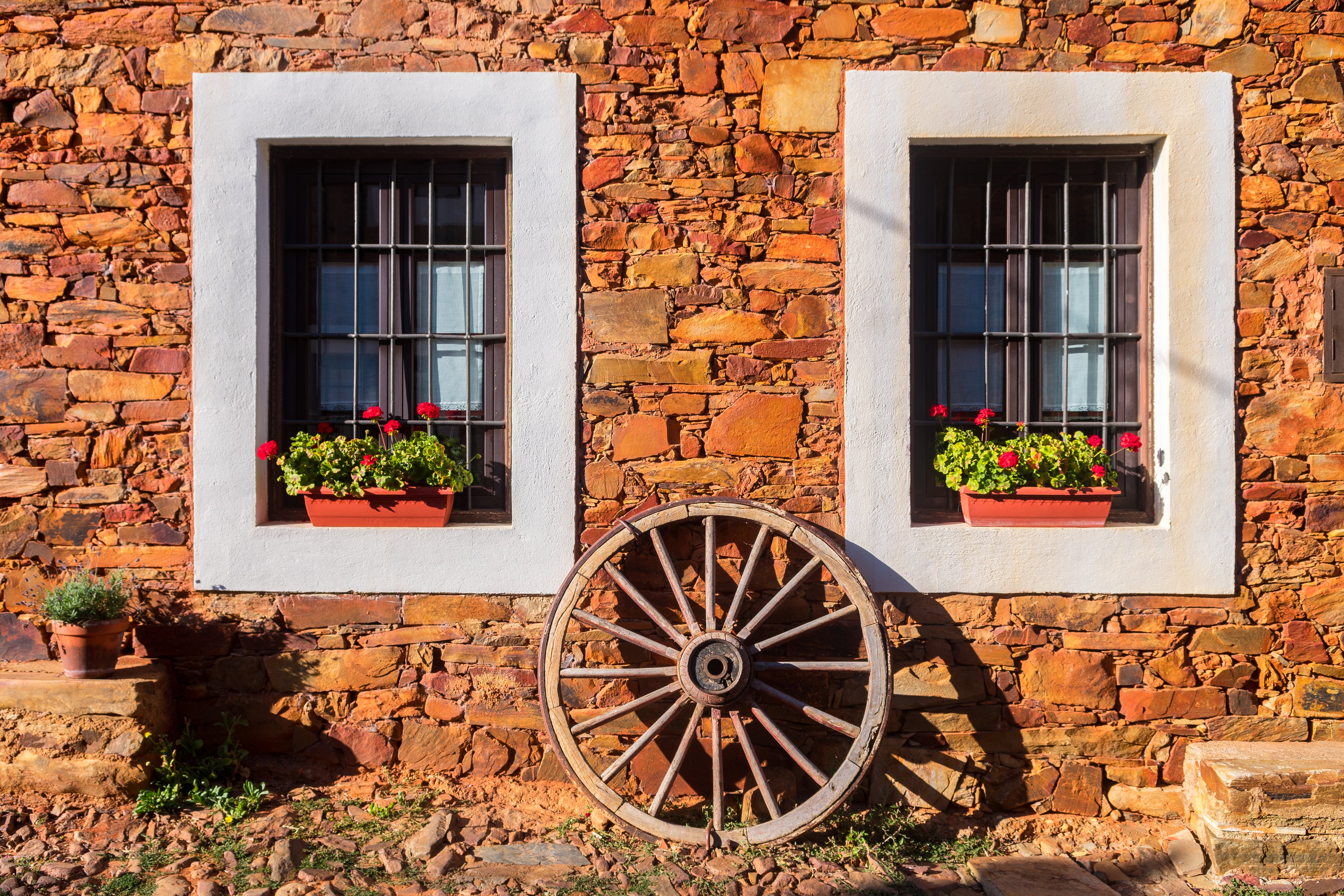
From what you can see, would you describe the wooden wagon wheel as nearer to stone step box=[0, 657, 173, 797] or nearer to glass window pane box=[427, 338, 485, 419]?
glass window pane box=[427, 338, 485, 419]

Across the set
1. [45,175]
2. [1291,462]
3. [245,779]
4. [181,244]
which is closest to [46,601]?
[245,779]

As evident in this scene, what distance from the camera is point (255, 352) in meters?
3.24

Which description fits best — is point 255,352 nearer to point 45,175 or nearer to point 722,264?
point 45,175

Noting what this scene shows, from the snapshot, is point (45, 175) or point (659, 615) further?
point (45, 175)

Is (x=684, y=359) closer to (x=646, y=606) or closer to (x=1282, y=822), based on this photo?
(x=646, y=606)

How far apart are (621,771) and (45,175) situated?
3319mm

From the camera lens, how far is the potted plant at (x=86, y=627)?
300 cm

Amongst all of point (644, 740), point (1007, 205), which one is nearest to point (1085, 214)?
point (1007, 205)

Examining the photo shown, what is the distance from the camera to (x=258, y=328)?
10.7 feet

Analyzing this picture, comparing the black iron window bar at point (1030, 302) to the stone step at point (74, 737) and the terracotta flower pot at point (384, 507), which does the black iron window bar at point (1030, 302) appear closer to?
the terracotta flower pot at point (384, 507)

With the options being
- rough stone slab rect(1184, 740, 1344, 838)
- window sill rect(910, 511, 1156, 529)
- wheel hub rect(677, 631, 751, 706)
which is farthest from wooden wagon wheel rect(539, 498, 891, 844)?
rough stone slab rect(1184, 740, 1344, 838)

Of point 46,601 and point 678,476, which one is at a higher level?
point 678,476

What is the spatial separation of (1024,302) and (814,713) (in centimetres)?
190

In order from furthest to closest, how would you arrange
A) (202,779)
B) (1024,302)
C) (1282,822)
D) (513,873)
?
(1024,302) < (202,779) < (1282,822) < (513,873)
